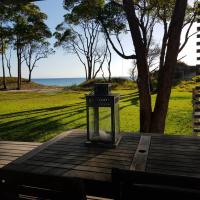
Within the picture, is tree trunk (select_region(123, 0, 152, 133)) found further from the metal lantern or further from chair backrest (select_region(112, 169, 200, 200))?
chair backrest (select_region(112, 169, 200, 200))

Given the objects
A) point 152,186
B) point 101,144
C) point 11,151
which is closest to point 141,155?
point 101,144

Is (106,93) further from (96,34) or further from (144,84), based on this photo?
(96,34)

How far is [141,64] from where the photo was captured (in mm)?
5148

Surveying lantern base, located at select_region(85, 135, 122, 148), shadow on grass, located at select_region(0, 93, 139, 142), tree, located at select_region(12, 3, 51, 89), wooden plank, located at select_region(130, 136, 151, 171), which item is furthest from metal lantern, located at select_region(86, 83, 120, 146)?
tree, located at select_region(12, 3, 51, 89)

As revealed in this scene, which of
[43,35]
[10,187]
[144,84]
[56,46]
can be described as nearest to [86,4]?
[144,84]

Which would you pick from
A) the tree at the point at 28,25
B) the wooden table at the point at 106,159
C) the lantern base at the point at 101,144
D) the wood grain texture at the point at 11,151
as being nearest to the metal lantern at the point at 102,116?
the lantern base at the point at 101,144

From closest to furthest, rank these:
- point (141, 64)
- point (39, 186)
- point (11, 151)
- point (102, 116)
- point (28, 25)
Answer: point (39, 186) → point (102, 116) → point (11, 151) → point (141, 64) → point (28, 25)

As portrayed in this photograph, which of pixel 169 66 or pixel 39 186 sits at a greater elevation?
pixel 169 66

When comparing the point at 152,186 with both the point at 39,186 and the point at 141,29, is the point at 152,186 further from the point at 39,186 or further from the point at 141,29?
the point at 141,29

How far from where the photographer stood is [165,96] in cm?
495

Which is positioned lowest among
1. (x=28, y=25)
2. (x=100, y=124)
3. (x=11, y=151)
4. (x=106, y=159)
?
(x=11, y=151)

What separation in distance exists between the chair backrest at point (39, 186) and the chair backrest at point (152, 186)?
0.22 metres

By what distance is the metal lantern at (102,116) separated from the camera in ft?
8.40

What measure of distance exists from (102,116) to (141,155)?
1.83 feet
